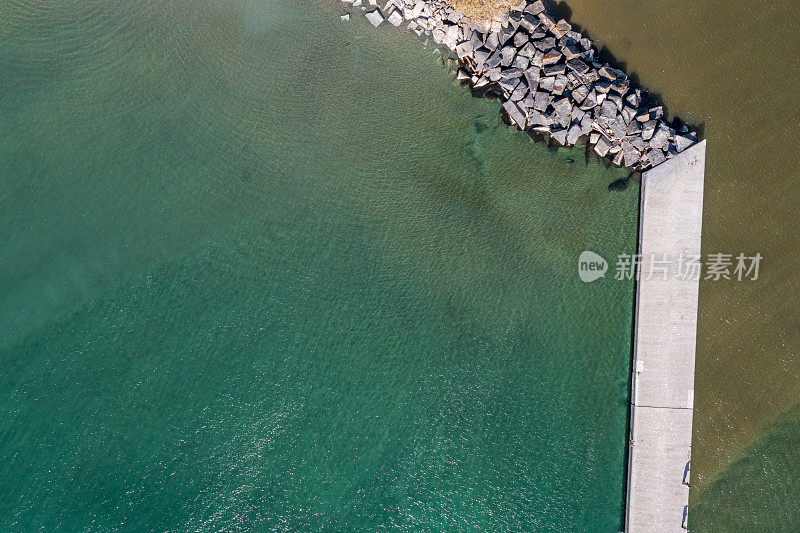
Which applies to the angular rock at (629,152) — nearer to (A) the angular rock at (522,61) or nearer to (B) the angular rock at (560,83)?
(B) the angular rock at (560,83)

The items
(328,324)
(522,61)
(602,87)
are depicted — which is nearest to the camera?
(602,87)

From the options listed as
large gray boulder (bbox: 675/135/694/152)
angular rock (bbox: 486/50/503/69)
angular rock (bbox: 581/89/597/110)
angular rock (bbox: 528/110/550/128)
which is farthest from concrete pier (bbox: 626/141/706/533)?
angular rock (bbox: 486/50/503/69)

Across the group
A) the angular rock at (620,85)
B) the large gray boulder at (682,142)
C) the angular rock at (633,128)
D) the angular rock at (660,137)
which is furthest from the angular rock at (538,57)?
the large gray boulder at (682,142)

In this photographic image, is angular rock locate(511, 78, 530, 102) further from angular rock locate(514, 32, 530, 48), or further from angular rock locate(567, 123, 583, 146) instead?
angular rock locate(567, 123, 583, 146)

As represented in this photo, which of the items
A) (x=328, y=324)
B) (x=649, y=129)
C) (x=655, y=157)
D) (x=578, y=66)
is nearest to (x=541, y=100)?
(x=578, y=66)

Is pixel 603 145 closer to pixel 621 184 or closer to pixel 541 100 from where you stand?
pixel 621 184

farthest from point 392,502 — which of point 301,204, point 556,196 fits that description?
point 556,196

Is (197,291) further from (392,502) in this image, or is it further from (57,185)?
(392,502)
